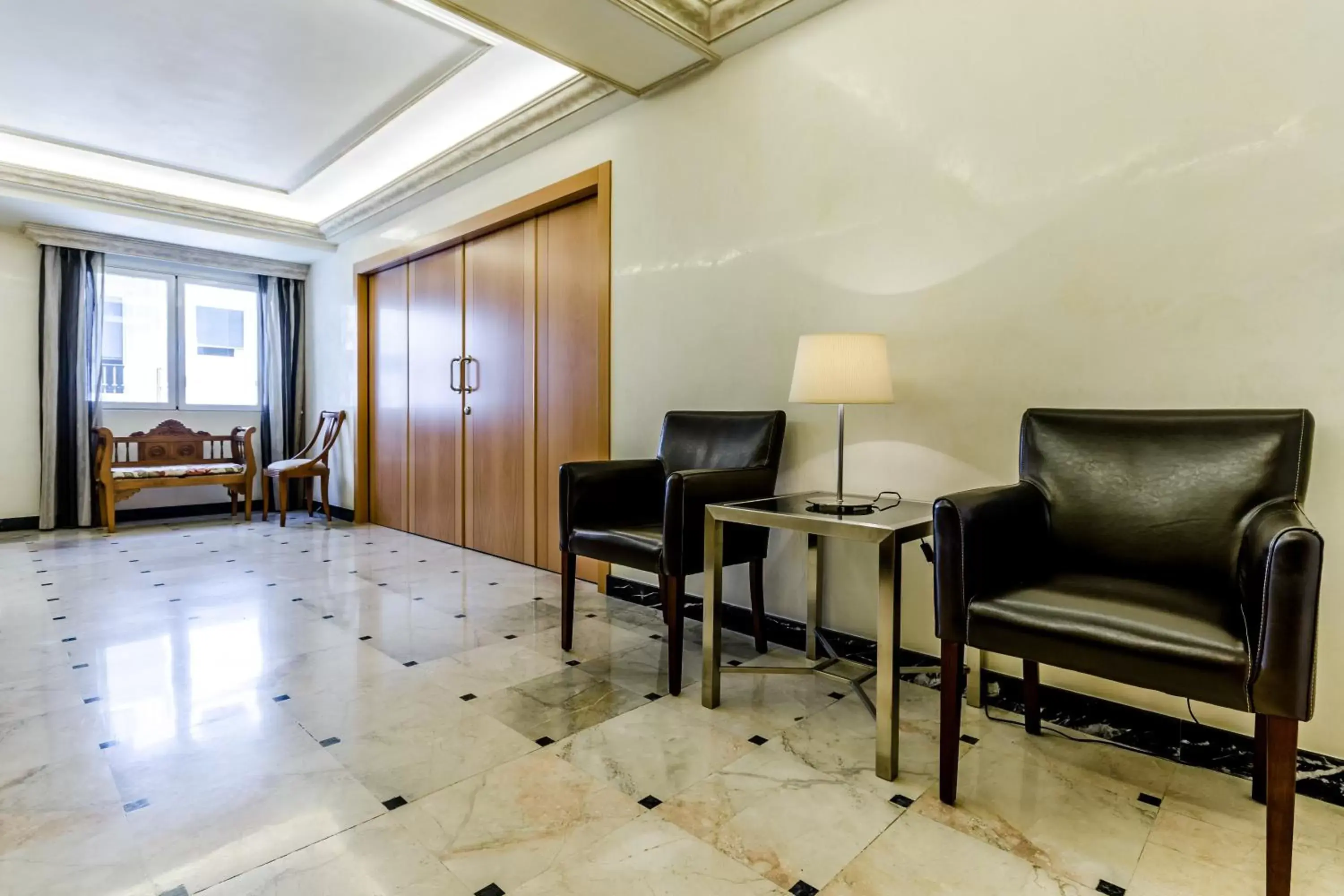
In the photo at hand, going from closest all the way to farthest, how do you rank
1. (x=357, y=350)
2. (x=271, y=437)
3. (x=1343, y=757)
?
(x=1343, y=757) < (x=357, y=350) < (x=271, y=437)

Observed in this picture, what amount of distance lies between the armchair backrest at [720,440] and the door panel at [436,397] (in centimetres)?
223

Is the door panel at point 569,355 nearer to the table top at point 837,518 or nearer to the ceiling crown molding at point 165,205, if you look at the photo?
the table top at point 837,518

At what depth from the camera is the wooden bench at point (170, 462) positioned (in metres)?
5.27

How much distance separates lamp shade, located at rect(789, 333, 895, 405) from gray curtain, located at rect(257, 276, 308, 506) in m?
5.90

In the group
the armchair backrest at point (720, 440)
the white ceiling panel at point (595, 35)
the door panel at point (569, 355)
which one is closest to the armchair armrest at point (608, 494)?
the armchair backrest at point (720, 440)

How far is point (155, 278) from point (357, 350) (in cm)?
201

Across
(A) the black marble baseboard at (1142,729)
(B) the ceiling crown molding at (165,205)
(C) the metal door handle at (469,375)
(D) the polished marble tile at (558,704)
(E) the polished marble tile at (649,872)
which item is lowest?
(E) the polished marble tile at (649,872)

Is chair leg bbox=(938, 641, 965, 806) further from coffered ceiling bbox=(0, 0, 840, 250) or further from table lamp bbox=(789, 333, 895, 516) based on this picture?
coffered ceiling bbox=(0, 0, 840, 250)

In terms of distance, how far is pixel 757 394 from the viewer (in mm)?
2826

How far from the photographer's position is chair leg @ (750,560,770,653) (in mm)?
2637

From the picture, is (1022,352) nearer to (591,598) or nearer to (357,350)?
(591,598)

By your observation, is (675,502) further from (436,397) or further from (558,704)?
(436,397)

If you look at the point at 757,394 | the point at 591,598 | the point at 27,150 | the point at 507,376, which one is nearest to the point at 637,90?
the point at 757,394

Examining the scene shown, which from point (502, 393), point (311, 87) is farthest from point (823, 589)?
point (311, 87)
